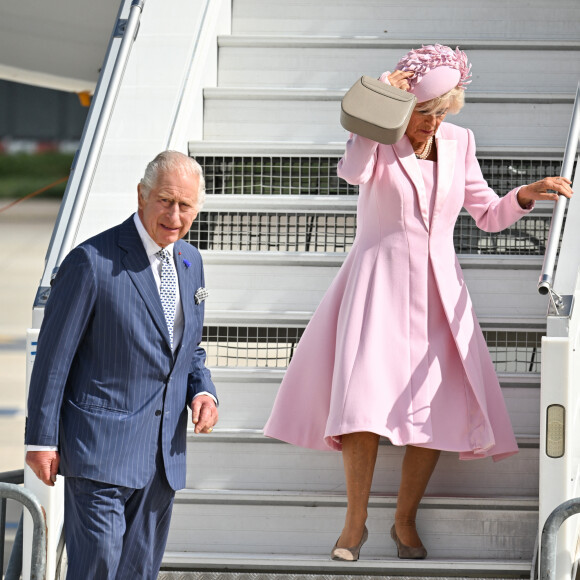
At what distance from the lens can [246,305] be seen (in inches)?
170

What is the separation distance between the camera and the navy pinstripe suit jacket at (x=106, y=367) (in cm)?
279

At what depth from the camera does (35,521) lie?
3.07 metres

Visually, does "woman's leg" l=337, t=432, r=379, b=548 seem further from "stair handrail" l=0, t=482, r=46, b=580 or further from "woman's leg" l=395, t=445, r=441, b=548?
"stair handrail" l=0, t=482, r=46, b=580

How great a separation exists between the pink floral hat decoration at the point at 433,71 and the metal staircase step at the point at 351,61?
5.36 ft

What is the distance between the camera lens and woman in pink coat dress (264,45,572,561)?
3.51 metres

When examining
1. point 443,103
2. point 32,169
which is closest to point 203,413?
point 443,103

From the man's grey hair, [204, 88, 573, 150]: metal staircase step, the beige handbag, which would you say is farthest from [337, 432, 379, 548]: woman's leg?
[204, 88, 573, 150]: metal staircase step

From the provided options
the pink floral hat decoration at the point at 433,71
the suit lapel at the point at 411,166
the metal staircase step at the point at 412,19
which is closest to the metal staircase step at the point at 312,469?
the suit lapel at the point at 411,166

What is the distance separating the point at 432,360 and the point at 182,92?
62.3 inches

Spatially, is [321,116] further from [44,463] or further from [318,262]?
[44,463]

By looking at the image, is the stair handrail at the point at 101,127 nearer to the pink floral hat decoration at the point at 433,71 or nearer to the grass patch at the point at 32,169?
the pink floral hat decoration at the point at 433,71

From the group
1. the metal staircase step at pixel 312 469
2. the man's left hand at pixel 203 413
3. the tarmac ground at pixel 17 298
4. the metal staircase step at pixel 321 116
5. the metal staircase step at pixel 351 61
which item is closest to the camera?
the man's left hand at pixel 203 413

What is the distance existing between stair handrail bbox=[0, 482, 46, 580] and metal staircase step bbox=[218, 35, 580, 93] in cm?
257

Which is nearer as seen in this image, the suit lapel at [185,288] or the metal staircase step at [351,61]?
the suit lapel at [185,288]
